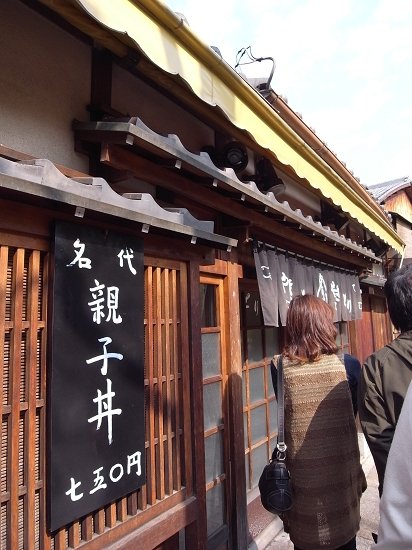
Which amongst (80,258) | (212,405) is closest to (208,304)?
(212,405)

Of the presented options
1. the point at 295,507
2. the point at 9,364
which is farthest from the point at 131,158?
the point at 295,507

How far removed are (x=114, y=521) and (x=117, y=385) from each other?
2.73ft

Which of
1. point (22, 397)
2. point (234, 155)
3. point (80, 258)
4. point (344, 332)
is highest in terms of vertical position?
point (234, 155)

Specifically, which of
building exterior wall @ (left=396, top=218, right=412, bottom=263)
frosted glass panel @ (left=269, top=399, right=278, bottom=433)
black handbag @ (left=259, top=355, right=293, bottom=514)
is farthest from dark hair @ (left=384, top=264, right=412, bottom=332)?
building exterior wall @ (left=396, top=218, right=412, bottom=263)

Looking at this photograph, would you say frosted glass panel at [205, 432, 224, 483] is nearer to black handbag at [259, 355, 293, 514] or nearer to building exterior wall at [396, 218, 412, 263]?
black handbag at [259, 355, 293, 514]

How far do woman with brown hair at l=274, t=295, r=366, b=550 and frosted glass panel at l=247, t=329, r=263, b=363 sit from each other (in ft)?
8.47

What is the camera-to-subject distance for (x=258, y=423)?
18.2ft

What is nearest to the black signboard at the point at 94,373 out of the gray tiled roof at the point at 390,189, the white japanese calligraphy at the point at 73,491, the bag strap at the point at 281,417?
the white japanese calligraphy at the point at 73,491

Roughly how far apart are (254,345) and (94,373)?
3.44 meters

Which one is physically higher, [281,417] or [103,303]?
[103,303]

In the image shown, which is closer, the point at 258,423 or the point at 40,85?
the point at 40,85

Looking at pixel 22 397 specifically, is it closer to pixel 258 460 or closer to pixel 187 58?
pixel 187 58

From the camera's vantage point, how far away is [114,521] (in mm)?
2619

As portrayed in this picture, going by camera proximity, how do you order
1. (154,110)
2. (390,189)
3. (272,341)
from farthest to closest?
(390,189)
(272,341)
(154,110)
